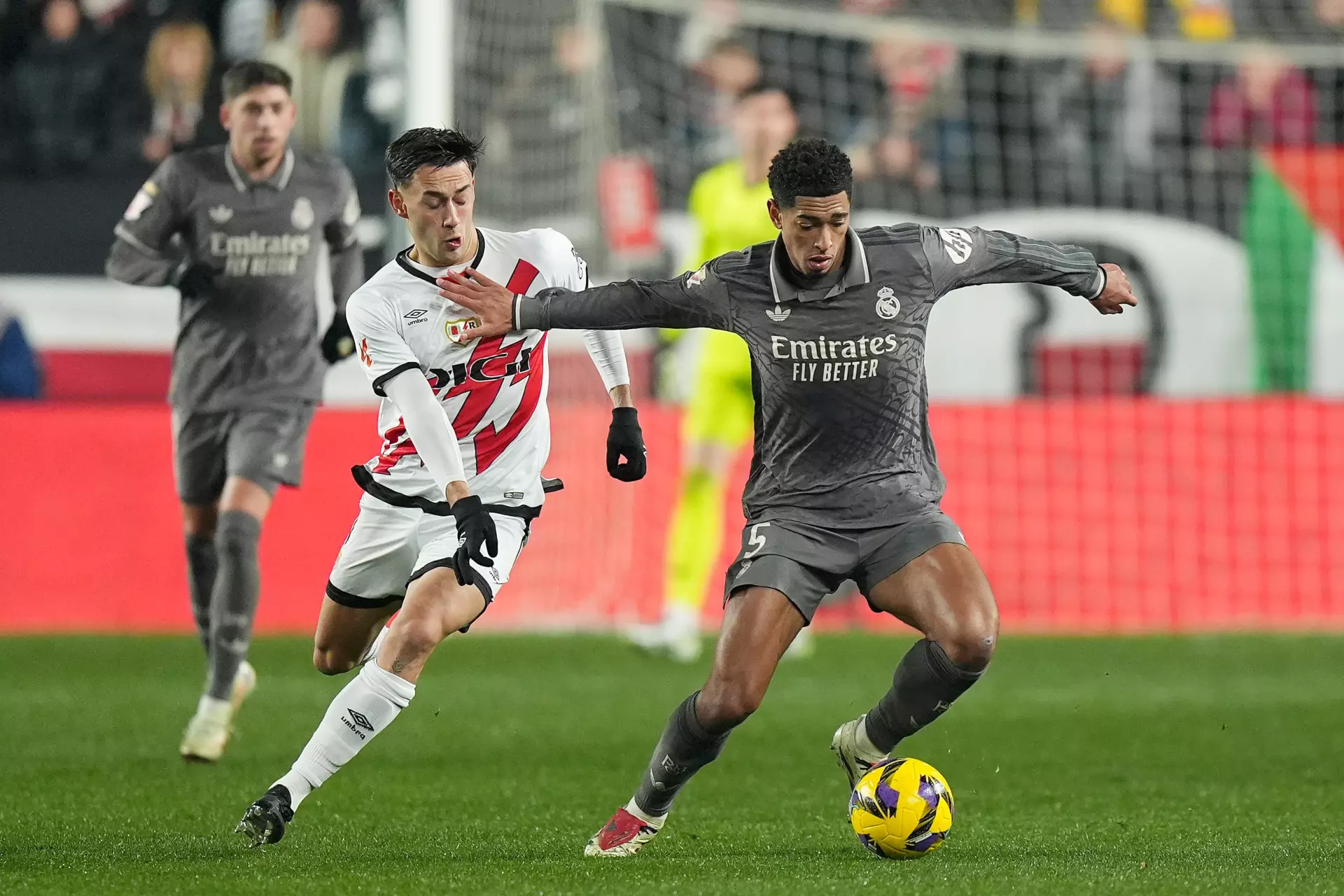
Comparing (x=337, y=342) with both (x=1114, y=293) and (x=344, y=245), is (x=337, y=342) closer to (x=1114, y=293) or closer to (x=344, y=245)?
(x=344, y=245)

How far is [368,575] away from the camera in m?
6.17

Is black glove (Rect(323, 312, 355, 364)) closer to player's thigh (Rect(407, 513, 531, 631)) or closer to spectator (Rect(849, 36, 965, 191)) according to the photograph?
player's thigh (Rect(407, 513, 531, 631))

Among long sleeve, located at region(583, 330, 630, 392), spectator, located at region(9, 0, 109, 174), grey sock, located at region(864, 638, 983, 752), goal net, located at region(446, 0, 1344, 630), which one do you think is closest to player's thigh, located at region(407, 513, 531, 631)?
long sleeve, located at region(583, 330, 630, 392)

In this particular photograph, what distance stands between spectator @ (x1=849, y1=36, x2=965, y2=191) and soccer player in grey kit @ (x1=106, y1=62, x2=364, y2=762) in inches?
258

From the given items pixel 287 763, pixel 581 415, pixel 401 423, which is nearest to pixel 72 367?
pixel 581 415

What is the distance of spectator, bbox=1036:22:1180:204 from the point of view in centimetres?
1418

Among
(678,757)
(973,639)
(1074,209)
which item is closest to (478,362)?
(678,757)

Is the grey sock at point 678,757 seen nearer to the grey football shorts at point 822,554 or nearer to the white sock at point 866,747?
the grey football shorts at point 822,554

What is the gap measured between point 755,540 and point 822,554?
197mm

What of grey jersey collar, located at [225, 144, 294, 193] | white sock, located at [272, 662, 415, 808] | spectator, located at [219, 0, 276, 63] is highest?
spectator, located at [219, 0, 276, 63]

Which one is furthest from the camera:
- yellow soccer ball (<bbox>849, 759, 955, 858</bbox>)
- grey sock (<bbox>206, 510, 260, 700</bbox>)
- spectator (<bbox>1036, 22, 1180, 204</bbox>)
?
spectator (<bbox>1036, 22, 1180, 204</bbox>)

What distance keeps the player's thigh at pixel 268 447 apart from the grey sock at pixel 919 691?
280 centimetres

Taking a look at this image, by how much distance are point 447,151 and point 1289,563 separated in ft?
25.5

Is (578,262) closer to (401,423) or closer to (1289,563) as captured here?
(401,423)
